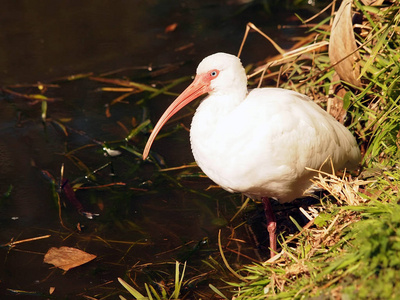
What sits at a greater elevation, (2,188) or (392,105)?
(392,105)

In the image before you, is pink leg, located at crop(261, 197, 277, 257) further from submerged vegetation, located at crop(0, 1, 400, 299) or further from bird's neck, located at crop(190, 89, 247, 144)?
bird's neck, located at crop(190, 89, 247, 144)

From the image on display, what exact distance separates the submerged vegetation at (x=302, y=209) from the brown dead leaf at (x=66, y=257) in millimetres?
141

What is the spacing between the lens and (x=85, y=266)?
4871 mm

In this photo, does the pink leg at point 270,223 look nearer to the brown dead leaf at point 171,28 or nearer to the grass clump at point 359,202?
the grass clump at point 359,202

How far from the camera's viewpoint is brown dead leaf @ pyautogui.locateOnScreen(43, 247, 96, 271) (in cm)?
484

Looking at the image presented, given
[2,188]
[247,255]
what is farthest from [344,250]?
[2,188]

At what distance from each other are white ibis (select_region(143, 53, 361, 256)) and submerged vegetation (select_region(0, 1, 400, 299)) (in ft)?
0.86

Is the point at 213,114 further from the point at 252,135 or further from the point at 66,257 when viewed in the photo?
the point at 66,257

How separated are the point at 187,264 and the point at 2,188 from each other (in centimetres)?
207

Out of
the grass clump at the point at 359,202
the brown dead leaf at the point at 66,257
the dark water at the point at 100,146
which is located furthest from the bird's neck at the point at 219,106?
the brown dead leaf at the point at 66,257

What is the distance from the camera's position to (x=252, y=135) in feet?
13.8

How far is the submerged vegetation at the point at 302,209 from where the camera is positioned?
354 cm

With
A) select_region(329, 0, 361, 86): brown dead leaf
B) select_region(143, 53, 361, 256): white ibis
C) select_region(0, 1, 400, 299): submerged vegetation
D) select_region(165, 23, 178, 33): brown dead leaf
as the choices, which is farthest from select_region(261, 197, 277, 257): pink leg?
select_region(165, 23, 178, 33): brown dead leaf

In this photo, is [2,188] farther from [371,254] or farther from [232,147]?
[371,254]
